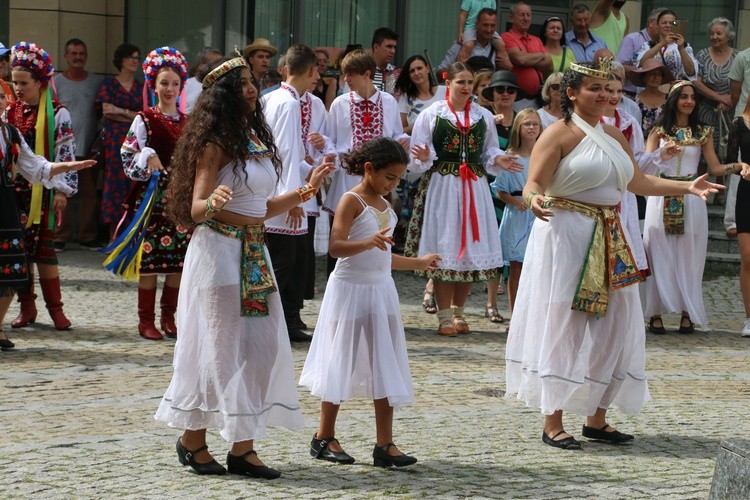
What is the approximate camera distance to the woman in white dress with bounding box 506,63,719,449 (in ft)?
23.2

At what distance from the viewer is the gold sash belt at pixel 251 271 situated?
6.15 metres

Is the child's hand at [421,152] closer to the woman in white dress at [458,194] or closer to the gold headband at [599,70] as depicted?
the woman in white dress at [458,194]

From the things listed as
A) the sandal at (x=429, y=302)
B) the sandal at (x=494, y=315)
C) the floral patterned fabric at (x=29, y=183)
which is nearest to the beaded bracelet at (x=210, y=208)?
the floral patterned fabric at (x=29, y=183)

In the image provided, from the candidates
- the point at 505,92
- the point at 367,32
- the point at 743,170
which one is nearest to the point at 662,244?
the point at 743,170

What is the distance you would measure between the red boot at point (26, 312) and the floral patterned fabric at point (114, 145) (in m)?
3.88

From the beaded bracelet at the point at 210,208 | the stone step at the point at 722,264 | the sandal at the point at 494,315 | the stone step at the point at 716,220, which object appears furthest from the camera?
the stone step at the point at 716,220

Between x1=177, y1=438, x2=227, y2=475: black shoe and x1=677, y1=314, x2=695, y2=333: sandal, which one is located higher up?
x1=677, y1=314, x2=695, y2=333: sandal

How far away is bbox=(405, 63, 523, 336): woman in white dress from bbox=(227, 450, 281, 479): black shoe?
15.5 feet

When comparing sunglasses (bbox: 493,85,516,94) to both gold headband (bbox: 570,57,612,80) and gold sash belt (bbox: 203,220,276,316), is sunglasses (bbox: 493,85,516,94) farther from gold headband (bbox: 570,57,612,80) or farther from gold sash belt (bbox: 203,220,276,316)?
gold sash belt (bbox: 203,220,276,316)

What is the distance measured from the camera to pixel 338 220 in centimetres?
665

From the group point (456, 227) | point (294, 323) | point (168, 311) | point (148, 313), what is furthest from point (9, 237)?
point (456, 227)

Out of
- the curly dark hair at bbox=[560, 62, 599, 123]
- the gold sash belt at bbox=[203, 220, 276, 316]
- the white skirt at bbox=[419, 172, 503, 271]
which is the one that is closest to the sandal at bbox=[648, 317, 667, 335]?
the white skirt at bbox=[419, 172, 503, 271]

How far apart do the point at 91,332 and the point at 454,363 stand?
2766mm

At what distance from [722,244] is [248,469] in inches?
415
